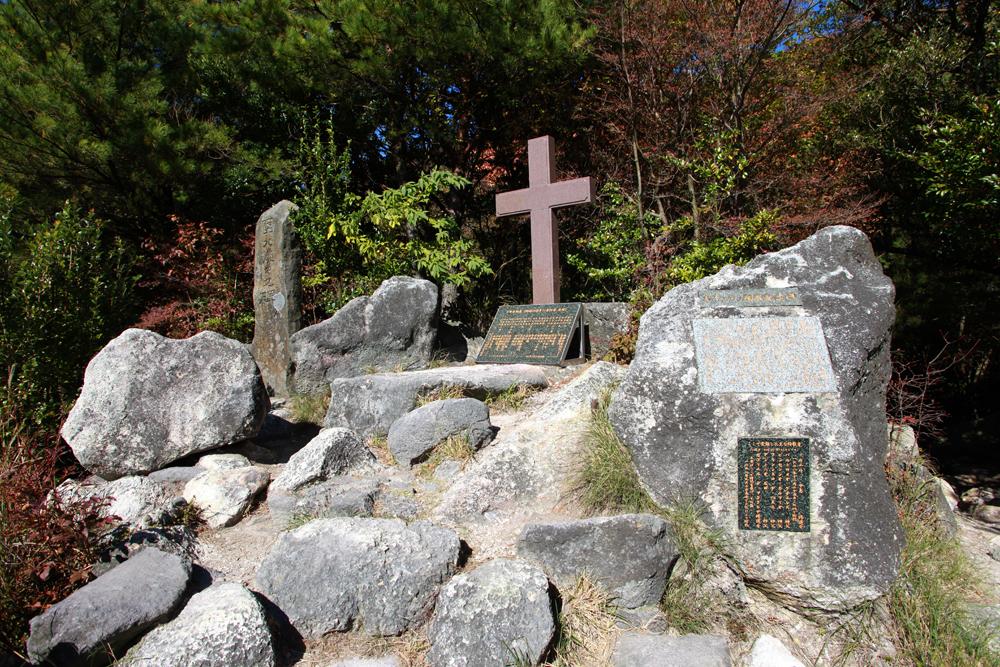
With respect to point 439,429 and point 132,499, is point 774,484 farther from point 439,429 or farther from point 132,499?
point 132,499

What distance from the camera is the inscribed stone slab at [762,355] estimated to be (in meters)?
Answer: 3.62

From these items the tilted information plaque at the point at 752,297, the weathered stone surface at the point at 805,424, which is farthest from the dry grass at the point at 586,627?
the tilted information plaque at the point at 752,297

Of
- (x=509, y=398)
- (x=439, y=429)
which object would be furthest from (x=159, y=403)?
(x=509, y=398)

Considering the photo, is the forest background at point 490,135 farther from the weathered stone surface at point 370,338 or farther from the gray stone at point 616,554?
the gray stone at point 616,554

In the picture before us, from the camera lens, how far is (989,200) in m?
5.25

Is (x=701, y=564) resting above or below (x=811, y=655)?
above

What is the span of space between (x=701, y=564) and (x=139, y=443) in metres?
3.78

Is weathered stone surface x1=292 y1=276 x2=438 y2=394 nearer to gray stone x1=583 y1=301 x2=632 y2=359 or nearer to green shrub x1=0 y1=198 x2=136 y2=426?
gray stone x1=583 y1=301 x2=632 y2=359

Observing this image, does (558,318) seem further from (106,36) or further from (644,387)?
(106,36)

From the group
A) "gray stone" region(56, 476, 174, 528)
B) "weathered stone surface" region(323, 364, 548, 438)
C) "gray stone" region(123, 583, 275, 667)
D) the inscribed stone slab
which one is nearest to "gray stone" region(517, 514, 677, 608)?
the inscribed stone slab

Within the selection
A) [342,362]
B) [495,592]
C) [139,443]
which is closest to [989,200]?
[495,592]

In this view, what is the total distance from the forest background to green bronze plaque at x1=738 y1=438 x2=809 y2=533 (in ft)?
10.7

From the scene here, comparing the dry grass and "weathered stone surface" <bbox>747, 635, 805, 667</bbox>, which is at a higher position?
the dry grass

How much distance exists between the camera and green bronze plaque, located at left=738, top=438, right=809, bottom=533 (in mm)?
3365
